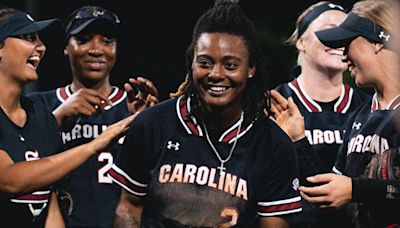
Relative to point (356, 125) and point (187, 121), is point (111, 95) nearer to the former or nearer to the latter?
point (187, 121)

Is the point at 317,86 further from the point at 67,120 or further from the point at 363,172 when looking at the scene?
the point at 67,120

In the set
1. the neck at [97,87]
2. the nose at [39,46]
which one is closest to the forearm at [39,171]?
the nose at [39,46]

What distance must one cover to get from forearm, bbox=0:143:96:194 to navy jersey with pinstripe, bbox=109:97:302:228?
0.66ft

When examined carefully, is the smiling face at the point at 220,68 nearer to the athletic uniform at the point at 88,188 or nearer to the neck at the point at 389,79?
the neck at the point at 389,79

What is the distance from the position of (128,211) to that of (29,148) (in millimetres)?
691

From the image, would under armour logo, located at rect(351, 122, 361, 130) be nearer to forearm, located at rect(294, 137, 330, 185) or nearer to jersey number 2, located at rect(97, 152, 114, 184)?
forearm, located at rect(294, 137, 330, 185)

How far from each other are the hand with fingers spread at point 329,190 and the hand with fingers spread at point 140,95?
1088 millimetres

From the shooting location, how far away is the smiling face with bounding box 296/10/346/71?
5.82 metres

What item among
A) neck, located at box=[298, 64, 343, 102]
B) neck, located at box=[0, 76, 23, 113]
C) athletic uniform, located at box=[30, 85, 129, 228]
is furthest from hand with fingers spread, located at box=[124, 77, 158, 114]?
neck, located at box=[298, 64, 343, 102]

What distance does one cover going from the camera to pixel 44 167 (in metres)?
4.61

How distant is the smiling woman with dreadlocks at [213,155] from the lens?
14.7 feet

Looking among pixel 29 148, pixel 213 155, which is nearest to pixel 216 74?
pixel 213 155

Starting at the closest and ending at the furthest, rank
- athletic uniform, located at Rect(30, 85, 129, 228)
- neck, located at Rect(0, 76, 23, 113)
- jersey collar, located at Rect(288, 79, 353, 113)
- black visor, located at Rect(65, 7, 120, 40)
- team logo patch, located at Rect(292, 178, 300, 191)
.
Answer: team logo patch, located at Rect(292, 178, 300, 191)
neck, located at Rect(0, 76, 23, 113)
athletic uniform, located at Rect(30, 85, 129, 228)
jersey collar, located at Rect(288, 79, 353, 113)
black visor, located at Rect(65, 7, 120, 40)

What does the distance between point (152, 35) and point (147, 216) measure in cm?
486
